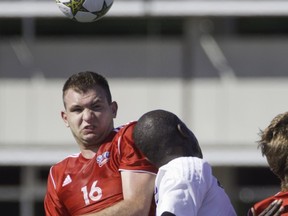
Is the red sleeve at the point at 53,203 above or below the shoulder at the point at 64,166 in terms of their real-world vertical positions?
below

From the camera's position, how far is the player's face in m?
6.81

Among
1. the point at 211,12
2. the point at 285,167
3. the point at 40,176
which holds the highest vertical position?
the point at 211,12

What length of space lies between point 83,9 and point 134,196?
72.7 inches

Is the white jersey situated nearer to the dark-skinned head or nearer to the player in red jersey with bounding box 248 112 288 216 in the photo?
the dark-skinned head

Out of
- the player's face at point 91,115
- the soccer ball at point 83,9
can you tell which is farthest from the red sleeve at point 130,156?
the soccer ball at point 83,9

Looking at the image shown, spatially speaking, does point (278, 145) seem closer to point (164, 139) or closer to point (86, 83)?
point (164, 139)

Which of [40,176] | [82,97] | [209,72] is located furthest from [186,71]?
[82,97]

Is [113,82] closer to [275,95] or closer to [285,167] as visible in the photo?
[275,95]

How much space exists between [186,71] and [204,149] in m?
1.36

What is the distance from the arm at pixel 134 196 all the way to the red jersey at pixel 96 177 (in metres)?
0.04

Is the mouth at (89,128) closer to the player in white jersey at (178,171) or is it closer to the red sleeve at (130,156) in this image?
the red sleeve at (130,156)

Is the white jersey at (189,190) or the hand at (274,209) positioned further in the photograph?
the hand at (274,209)

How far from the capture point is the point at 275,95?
19.4 meters

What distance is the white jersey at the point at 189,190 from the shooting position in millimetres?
5375
